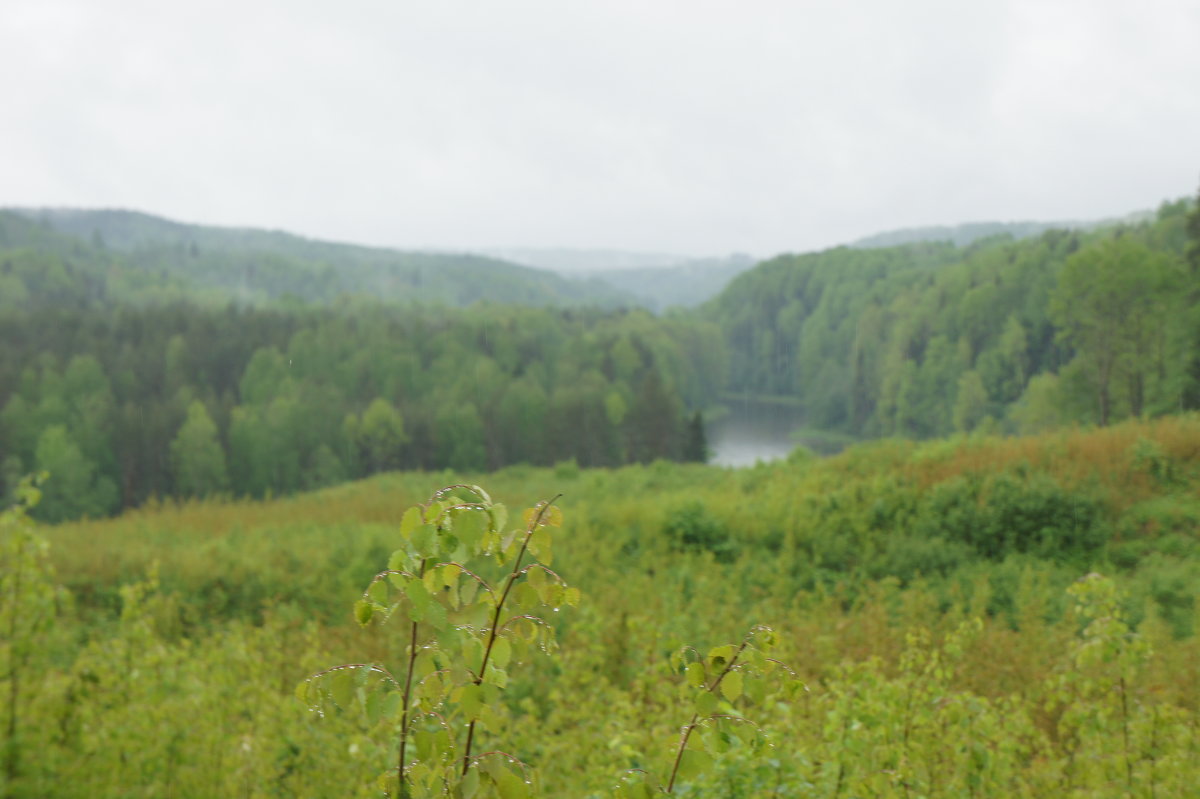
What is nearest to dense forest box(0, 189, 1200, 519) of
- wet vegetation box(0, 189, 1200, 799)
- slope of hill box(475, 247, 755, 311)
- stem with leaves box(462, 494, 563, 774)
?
wet vegetation box(0, 189, 1200, 799)

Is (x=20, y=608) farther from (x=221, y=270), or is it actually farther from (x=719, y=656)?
(x=221, y=270)

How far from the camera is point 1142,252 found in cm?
2109

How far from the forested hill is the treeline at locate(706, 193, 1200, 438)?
168 ft

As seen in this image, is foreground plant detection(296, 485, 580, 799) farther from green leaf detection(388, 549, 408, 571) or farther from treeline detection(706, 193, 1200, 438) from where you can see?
treeline detection(706, 193, 1200, 438)

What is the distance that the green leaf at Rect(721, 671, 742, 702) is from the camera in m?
1.56

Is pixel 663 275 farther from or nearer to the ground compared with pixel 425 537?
farther from the ground

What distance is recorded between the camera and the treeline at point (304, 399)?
143ft

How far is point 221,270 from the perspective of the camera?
116m

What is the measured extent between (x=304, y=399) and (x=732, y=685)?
50293 millimetres

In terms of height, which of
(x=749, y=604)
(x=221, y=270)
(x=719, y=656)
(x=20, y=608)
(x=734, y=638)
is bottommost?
(x=749, y=604)

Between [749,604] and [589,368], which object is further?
[589,368]

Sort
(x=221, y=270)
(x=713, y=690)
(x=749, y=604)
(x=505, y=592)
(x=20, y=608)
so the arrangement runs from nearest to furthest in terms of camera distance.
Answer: (x=505, y=592) → (x=713, y=690) → (x=20, y=608) → (x=749, y=604) → (x=221, y=270)

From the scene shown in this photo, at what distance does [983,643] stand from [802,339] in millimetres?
38171

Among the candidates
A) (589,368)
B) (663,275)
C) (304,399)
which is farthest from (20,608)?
(663,275)
